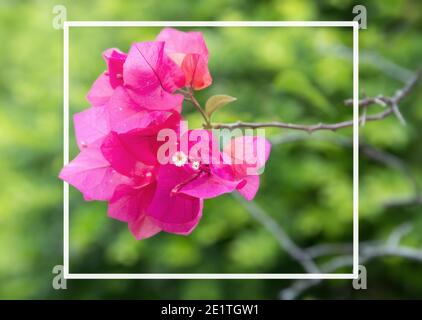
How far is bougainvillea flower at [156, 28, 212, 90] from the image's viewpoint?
59 cm

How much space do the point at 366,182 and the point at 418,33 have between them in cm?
40

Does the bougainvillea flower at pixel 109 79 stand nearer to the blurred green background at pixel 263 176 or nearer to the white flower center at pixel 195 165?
the white flower center at pixel 195 165

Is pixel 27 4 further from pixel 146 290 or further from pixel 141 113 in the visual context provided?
pixel 141 113

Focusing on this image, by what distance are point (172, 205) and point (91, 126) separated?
0.37 ft

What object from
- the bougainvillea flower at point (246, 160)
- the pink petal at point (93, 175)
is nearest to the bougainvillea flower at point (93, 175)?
the pink petal at point (93, 175)

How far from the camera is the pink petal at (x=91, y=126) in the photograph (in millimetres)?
576

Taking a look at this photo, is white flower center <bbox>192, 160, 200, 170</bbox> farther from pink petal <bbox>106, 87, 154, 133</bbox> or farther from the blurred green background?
the blurred green background

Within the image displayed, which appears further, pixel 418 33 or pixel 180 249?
pixel 418 33

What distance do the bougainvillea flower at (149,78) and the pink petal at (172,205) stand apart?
6 cm

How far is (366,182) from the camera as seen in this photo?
145cm
